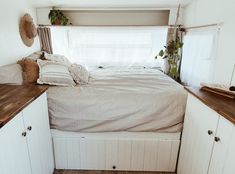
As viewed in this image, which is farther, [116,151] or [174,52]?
[174,52]

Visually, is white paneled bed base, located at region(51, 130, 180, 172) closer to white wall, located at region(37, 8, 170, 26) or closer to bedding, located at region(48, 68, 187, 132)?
bedding, located at region(48, 68, 187, 132)

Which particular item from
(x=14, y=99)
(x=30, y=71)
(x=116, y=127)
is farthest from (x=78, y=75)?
(x=14, y=99)

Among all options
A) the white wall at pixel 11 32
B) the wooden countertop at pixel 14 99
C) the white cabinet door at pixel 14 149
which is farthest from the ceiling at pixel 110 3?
the white cabinet door at pixel 14 149

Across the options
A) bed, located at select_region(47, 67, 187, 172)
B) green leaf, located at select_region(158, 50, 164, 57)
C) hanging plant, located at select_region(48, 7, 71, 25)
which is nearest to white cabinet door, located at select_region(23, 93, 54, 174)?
bed, located at select_region(47, 67, 187, 172)

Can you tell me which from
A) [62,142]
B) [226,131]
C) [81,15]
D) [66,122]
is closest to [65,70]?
[66,122]

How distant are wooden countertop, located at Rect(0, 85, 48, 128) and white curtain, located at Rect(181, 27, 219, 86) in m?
2.02

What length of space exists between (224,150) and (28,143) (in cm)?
128

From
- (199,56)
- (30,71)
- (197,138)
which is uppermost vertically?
(199,56)

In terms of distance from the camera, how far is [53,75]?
1888 millimetres

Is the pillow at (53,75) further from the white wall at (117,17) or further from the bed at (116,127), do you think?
the white wall at (117,17)

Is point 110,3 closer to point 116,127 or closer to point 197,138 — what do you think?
point 116,127

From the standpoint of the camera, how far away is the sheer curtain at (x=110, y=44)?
11.6 ft

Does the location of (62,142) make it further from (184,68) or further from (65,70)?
(184,68)

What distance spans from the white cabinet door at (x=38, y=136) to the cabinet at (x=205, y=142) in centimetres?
125
